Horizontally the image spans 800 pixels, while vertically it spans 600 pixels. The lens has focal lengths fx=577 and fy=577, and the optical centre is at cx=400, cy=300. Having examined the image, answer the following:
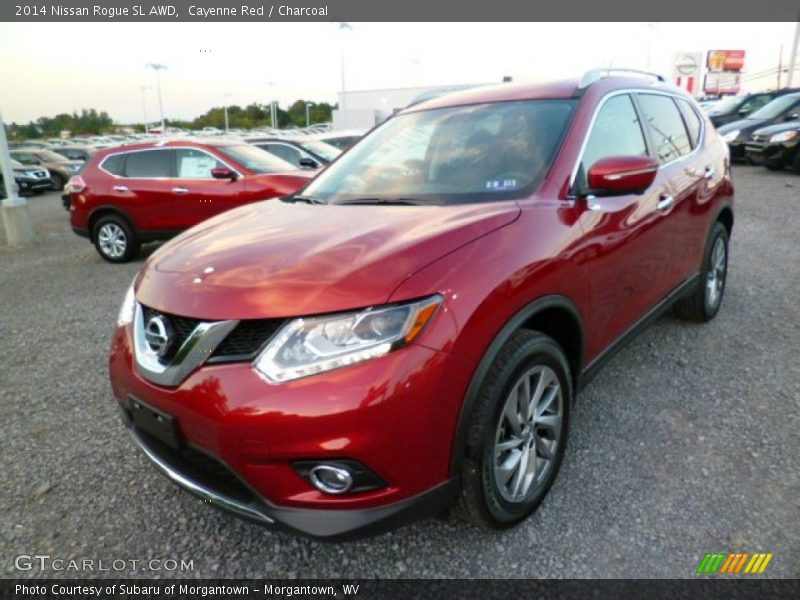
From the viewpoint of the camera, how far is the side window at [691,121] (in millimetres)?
3981

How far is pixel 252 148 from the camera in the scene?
28.6ft

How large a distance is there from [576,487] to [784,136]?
495 inches

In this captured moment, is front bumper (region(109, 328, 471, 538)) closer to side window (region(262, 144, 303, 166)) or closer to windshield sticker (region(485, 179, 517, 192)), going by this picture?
windshield sticker (region(485, 179, 517, 192))

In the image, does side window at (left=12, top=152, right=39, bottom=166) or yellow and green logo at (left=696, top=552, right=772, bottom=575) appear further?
side window at (left=12, top=152, right=39, bottom=166)

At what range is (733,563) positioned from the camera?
2.12 meters

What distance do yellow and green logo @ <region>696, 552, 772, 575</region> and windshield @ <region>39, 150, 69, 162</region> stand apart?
2445 cm

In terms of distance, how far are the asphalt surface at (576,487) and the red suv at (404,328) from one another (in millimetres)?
269

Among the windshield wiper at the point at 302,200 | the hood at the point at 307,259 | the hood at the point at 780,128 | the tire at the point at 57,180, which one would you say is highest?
the hood at the point at 780,128

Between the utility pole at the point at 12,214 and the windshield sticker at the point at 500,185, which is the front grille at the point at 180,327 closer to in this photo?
the windshield sticker at the point at 500,185

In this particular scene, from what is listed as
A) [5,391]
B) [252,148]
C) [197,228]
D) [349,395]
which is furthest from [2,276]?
[349,395]

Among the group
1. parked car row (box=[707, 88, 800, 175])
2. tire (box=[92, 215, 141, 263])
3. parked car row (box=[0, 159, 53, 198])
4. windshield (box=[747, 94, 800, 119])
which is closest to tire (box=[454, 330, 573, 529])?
tire (box=[92, 215, 141, 263])

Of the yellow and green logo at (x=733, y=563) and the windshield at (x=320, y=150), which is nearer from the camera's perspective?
the yellow and green logo at (x=733, y=563)

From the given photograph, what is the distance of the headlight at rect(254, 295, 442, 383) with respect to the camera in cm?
177

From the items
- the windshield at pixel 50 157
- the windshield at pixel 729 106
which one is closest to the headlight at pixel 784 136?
the windshield at pixel 729 106
